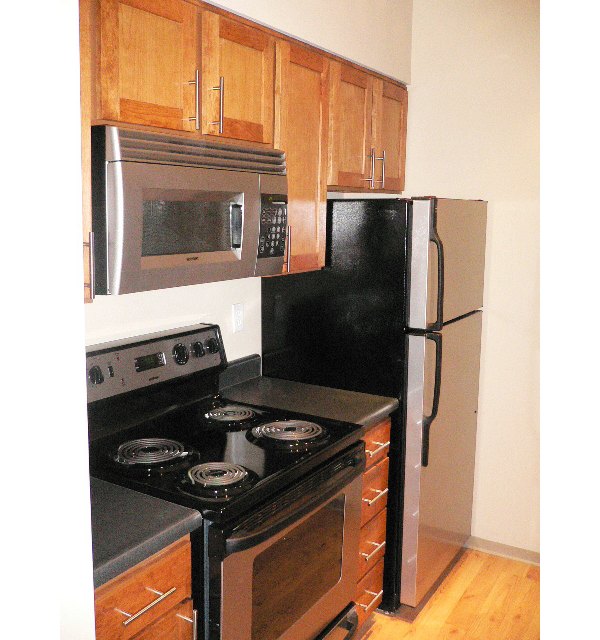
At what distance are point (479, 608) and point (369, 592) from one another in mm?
554

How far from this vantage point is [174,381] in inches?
91.6

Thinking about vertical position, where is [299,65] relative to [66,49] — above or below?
above

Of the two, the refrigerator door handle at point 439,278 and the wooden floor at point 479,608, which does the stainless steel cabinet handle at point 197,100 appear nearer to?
the refrigerator door handle at point 439,278

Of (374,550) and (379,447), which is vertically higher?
(379,447)

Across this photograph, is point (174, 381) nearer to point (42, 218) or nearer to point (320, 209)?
point (320, 209)

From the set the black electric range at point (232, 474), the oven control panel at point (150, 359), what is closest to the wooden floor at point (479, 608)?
the black electric range at point (232, 474)

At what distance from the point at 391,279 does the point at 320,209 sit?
1.27ft

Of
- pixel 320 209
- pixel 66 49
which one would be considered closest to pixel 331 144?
pixel 320 209

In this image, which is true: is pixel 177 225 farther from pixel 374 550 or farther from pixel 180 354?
pixel 374 550

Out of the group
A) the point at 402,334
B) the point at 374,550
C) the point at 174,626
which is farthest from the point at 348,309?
the point at 174,626

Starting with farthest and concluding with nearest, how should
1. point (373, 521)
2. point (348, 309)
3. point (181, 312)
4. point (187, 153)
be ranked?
point (348, 309), point (373, 521), point (181, 312), point (187, 153)

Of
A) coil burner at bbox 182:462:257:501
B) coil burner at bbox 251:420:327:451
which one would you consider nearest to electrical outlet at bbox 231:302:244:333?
coil burner at bbox 251:420:327:451

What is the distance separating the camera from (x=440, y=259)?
2.56 m

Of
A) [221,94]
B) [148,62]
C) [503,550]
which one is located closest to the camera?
[148,62]
